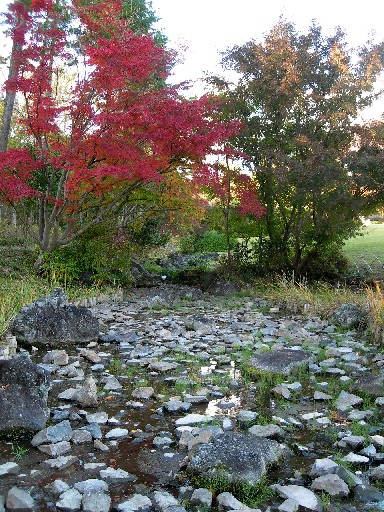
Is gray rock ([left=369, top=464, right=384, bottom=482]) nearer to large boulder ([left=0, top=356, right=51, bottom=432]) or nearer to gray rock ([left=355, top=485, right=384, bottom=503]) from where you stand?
gray rock ([left=355, top=485, right=384, bottom=503])

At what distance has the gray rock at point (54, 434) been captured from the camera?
3.46m

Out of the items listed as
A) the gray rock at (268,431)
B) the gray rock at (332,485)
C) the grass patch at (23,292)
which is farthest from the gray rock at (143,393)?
the grass patch at (23,292)

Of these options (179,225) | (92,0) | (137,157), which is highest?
(92,0)

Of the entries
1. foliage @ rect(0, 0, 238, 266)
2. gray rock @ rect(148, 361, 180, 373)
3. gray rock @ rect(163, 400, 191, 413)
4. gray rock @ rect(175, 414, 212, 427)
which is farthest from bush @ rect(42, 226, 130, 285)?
gray rock @ rect(175, 414, 212, 427)

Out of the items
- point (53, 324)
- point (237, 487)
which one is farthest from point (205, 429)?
point (53, 324)

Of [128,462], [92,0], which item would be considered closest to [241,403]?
[128,462]

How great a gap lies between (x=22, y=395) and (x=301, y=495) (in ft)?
6.99

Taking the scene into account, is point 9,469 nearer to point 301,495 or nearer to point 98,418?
point 98,418

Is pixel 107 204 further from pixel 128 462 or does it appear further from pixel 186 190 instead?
pixel 128 462

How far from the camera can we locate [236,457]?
9.95 ft

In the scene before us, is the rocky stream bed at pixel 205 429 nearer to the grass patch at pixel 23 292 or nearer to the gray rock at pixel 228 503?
the gray rock at pixel 228 503

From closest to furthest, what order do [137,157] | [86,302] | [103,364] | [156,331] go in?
[103,364], [156,331], [137,157], [86,302]

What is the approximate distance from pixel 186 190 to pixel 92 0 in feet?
24.1

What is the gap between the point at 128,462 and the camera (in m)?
3.26
